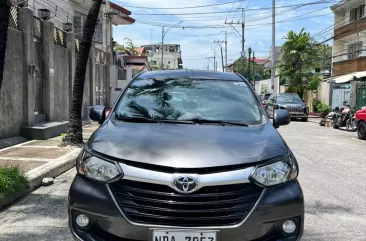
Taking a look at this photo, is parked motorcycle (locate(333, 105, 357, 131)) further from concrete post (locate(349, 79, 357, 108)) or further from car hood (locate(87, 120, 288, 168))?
car hood (locate(87, 120, 288, 168))

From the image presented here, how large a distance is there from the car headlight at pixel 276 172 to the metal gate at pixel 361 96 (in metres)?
20.2

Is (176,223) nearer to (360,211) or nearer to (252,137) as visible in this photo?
(252,137)

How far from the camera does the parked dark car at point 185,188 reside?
2.58 meters

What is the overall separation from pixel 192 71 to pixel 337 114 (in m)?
15.0

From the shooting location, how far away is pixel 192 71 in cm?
469

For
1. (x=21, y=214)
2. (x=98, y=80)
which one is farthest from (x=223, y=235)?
(x=98, y=80)

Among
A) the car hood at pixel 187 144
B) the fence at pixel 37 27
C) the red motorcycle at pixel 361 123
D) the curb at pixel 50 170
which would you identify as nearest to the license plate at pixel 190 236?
the car hood at pixel 187 144

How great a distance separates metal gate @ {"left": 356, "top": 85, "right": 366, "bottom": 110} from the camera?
21038 millimetres

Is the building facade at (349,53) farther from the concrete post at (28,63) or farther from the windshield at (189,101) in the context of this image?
the windshield at (189,101)

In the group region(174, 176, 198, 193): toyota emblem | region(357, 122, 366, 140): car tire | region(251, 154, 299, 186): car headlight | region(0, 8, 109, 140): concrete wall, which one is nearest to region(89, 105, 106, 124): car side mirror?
region(174, 176, 198, 193): toyota emblem

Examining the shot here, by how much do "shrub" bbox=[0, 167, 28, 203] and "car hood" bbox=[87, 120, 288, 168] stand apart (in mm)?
2430

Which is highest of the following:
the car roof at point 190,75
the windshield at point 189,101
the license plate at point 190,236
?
the car roof at point 190,75

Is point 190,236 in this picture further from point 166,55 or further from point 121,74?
point 166,55

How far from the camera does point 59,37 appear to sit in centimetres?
1371
